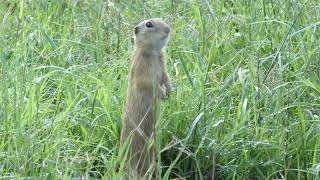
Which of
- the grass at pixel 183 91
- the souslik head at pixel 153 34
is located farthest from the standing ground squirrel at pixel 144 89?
the grass at pixel 183 91

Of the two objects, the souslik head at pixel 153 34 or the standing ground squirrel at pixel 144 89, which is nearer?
the standing ground squirrel at pixel 144 89

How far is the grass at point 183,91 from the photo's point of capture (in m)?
4.81

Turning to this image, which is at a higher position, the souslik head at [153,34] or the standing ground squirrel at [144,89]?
the souslik head at [153,34]

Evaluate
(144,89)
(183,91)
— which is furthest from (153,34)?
(183,91)

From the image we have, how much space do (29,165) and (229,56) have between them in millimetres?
1802

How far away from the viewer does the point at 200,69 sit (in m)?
5.49

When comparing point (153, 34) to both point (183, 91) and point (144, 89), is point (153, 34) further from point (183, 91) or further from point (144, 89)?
point (183, 91)

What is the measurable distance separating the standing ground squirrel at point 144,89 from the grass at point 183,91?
108 mm

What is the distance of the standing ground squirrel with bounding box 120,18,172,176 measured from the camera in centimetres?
484

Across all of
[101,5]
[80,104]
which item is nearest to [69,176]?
[80,104]

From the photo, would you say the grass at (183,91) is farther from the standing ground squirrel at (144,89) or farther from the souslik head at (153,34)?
the souslik head at (153,34)

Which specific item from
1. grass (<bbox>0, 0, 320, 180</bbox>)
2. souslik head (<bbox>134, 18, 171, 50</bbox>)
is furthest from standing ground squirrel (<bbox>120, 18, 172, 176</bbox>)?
grass (<bbox>0, 0, 320, 180</bbox>)

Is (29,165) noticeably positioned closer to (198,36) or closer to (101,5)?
(198,36)

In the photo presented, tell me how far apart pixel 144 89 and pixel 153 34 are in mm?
297
